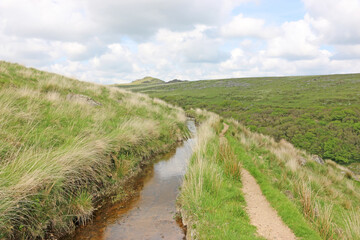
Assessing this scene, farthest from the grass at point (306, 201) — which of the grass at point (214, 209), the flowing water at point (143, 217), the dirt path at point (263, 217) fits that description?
the flowing water at point (143, 217)

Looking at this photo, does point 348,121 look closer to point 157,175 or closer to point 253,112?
point 253,112

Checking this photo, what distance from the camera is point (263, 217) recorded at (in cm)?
563

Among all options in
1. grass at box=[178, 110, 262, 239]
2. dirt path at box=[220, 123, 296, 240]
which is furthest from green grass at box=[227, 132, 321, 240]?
grass at box=[178, 110, 262, 239]

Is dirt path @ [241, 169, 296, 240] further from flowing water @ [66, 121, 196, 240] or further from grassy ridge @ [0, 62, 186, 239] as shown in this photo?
grassy ridge @ [0, 62, 186, 239]

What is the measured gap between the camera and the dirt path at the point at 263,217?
4965mm

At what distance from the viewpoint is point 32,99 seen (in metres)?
9.30

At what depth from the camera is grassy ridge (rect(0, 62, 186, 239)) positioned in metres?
4.18

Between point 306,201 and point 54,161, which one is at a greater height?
point 54,161

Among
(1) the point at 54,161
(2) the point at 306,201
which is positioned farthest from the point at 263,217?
(1) the point at 54,161

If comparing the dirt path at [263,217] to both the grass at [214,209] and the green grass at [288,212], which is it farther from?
the grass at [214,209]

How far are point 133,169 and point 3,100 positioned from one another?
18.2 ft

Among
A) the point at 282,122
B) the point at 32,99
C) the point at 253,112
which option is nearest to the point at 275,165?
the point at 32,99

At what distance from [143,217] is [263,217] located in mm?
3447

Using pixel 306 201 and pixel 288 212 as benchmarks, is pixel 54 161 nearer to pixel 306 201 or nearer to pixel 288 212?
pixel 288 212
